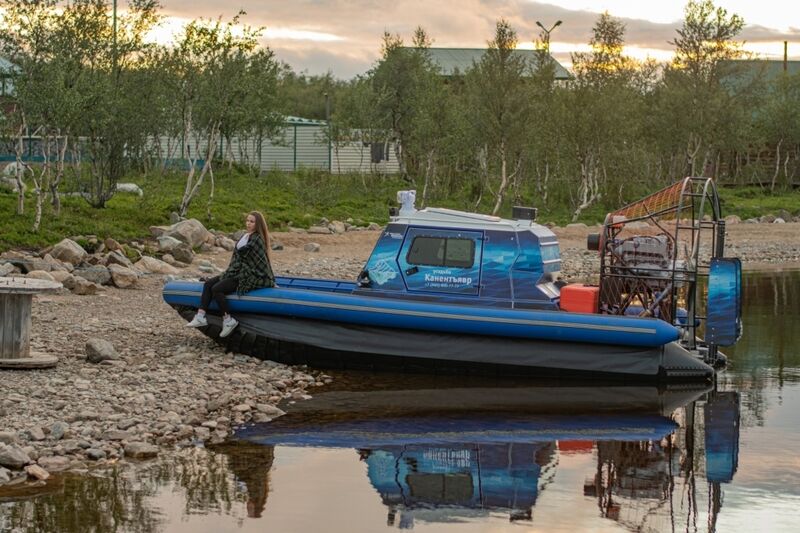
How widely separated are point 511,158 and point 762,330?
70.9 feet

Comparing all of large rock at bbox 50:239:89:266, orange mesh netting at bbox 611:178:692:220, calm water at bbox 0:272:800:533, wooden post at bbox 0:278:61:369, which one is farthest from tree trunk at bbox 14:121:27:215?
orange mesh netting at bbox 611:178:692:220

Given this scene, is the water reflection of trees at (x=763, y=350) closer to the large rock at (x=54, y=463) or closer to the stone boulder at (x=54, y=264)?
the large rock at (x=54, y=463)

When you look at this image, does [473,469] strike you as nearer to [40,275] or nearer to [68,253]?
[40,275]

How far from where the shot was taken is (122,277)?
22.0 meters

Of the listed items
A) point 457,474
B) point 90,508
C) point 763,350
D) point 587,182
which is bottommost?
point 90,508

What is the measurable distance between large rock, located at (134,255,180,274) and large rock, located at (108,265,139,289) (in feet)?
5.65

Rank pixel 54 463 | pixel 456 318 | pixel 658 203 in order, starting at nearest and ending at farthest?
pixel 54 463 → pixel 456 318 → pixel 658 203

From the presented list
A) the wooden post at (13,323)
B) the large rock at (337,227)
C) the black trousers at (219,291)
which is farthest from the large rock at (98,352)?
the large rock at (337,227)

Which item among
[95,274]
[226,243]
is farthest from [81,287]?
[226,243]

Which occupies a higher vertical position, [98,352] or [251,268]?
[251,268]

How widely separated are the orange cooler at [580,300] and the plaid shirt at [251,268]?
379 centimetres

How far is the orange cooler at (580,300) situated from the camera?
15938mm

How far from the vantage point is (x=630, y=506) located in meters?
10.8

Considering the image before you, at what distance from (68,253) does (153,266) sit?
180 centimetres
